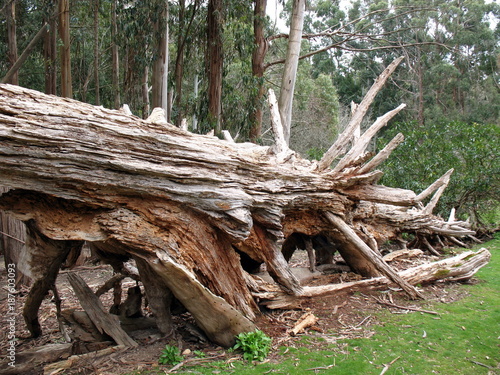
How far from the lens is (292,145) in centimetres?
2509

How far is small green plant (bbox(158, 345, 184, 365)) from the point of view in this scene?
3740 millimetres

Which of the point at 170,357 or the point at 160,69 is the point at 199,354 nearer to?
the point at 170,357

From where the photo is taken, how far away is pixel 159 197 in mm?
3779

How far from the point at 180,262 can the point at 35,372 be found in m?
1.52

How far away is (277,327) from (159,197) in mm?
1743

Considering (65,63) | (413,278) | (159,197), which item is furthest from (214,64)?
(159,197)

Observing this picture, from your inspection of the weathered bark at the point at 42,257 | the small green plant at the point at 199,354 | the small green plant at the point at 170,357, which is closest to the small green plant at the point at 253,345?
the small green plant at the point at 199,354

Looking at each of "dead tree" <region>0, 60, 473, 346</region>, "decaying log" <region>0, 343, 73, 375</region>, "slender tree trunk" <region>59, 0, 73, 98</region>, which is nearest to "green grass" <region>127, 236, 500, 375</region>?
"dead tree" <region>0, 60, 473, 346</region>

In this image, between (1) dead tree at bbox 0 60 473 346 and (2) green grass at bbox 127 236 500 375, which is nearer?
(1) dead tree at bbox 0 60 473 346

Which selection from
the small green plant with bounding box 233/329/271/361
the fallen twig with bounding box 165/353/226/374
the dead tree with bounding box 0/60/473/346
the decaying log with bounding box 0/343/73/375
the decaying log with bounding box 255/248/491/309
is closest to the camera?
the dead tree with bounding box 0/60/473/346

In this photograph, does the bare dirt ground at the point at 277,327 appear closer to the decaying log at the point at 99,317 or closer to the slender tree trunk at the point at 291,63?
the decaying log at the point at 99,317

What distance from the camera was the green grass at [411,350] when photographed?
365 centimetres

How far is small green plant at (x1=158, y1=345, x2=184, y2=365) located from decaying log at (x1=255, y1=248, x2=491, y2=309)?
106 cm

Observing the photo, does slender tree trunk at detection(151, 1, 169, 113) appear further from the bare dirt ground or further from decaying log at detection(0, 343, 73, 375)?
decaying log at detection(0, 343, 73, 375)
